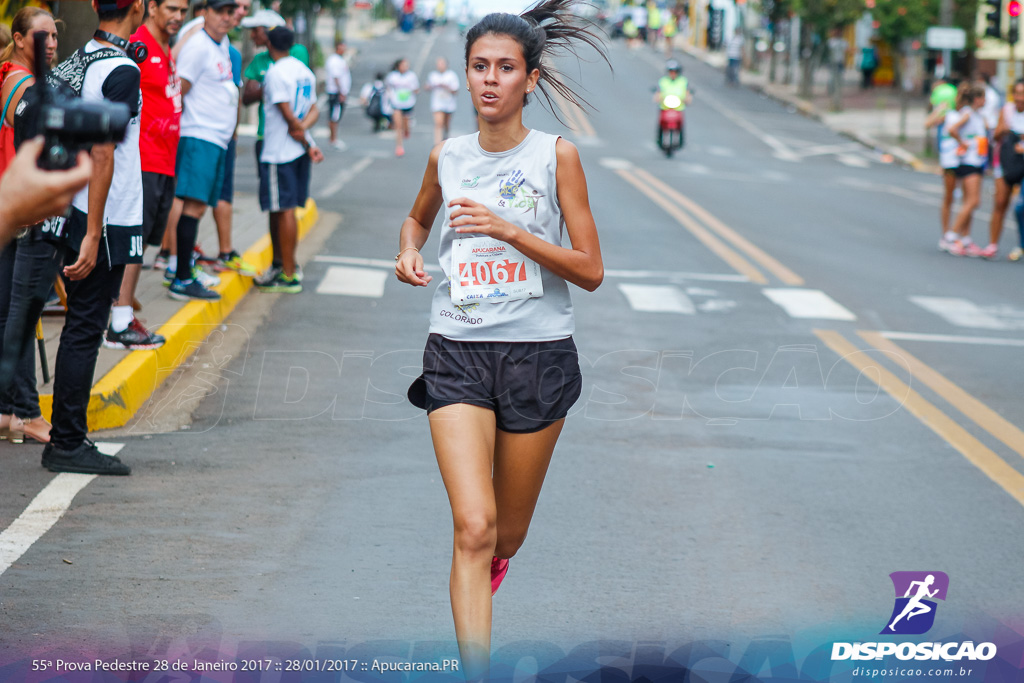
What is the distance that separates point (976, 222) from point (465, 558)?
18687mm

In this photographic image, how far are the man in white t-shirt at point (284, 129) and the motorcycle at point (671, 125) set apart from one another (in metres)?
20.1

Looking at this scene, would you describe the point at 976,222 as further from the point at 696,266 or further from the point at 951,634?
the point at 951,634

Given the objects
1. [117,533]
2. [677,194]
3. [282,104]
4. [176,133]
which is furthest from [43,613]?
[677,194]

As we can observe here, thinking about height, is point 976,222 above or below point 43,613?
below

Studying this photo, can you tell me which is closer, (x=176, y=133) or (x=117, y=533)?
(x=117, y=533)

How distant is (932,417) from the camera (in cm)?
819

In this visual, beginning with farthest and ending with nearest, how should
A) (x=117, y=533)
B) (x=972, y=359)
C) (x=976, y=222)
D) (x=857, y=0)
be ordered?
(x=857, y=0) → (x=976, y=222) → (x=972, y=359) → (x=117, y=533)

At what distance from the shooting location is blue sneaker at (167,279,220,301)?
32.1ft

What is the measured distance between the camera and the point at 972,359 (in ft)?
33.2

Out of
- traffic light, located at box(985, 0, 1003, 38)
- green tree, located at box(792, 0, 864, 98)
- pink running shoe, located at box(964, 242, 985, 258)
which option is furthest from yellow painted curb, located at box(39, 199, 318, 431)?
green tree, located at box(792, 0, 864, 98)

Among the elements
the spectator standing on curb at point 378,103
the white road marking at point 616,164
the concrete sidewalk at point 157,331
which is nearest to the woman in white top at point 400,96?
the spectator standing on curb at point 378,103

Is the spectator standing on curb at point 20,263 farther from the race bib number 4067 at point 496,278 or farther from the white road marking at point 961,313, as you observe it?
the white road marking at point 961,313

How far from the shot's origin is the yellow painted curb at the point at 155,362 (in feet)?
23.0

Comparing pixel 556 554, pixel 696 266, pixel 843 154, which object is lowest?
pixel 843 154
